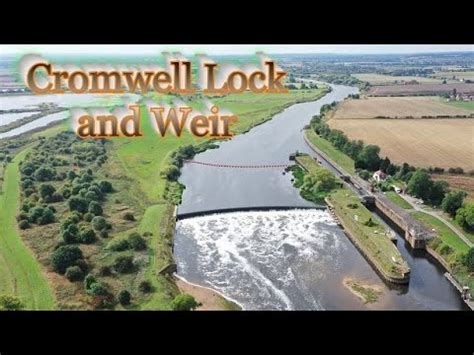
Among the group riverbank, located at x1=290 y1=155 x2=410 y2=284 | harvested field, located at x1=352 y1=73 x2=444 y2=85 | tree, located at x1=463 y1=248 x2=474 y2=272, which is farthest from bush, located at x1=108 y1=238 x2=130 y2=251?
harvested field, located at x1=352 y1=73 x2=444 y2=85

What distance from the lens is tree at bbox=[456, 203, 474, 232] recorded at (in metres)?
7.02

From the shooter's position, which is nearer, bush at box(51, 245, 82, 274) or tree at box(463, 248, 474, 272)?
bush at box(51, 245, 82, 274)

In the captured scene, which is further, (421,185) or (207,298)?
(421,185)

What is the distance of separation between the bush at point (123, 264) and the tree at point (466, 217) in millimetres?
4508

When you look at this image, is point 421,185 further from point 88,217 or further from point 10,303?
point 10,303

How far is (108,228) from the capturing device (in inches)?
275

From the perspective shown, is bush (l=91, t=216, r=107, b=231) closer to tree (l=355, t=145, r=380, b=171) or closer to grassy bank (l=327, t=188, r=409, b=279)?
grassy bank (l=327, t=188, r=409, b=279)

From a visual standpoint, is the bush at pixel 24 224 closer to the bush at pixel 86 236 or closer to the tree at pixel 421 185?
the bush at pixel 86 236

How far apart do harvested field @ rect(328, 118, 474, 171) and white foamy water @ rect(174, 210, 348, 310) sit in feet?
9.31

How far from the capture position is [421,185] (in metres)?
8.21

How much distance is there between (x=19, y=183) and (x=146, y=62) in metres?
4.26

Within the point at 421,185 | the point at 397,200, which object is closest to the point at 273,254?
the point at 397,200

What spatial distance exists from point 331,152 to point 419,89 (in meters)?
2.28

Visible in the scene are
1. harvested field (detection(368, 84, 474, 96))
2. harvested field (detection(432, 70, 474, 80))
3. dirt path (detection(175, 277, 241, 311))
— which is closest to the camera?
dirt path (detection(175, 277, 241, 311))
